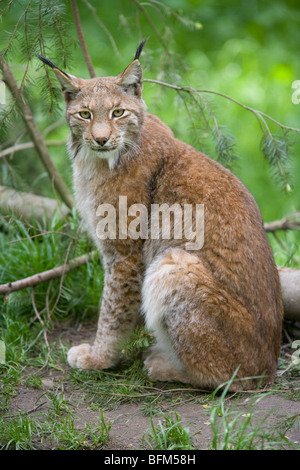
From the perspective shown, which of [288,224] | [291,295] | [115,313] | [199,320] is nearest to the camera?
[199,320]

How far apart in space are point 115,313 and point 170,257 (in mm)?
661

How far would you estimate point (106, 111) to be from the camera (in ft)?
13.2

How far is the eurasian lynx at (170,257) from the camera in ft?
12.2

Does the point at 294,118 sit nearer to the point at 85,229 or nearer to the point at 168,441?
the point at 85,229

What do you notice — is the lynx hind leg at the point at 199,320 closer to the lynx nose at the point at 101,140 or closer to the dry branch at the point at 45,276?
the lynx nose at the point at 101,140

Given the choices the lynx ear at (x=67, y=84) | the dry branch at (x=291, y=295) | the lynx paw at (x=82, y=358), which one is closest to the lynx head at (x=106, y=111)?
the lynx ear at (x=67, y=84)

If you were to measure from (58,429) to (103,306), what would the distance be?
1.11 meters

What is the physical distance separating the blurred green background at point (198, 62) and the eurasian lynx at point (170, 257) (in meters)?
0.51

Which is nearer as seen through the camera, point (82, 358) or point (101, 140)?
point (101, 140)

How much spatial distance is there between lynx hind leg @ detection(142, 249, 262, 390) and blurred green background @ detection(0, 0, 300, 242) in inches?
53.4

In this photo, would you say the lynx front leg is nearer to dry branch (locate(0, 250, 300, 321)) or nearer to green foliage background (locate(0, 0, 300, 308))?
dry branch (locate(0, 250, 300, 321))

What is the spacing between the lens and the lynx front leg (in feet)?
13.7

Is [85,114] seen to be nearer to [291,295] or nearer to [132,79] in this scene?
[132,79]

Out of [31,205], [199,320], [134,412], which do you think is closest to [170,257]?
[199,320]
